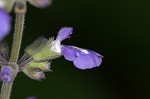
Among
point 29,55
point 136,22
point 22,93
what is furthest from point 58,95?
point 29,55

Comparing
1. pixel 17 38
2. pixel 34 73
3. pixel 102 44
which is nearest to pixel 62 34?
pixel 34 73

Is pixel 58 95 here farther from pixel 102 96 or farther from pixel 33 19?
pixel 33 19

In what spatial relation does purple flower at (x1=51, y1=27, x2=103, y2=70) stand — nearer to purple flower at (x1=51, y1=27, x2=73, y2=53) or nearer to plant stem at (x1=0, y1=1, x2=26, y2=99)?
purple flower at (x1=51, y1=27, x2=73, y2=53)

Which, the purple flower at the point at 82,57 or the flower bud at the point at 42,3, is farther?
the purple flower at the point at 82,57

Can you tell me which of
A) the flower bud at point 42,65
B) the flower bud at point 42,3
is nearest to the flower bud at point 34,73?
the flower bud at point 42,65

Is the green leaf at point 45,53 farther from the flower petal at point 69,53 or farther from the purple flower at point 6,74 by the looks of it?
the purple flower at point 6,74

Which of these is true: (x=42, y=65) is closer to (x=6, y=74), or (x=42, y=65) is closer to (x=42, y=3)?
(x=6, y=74)
